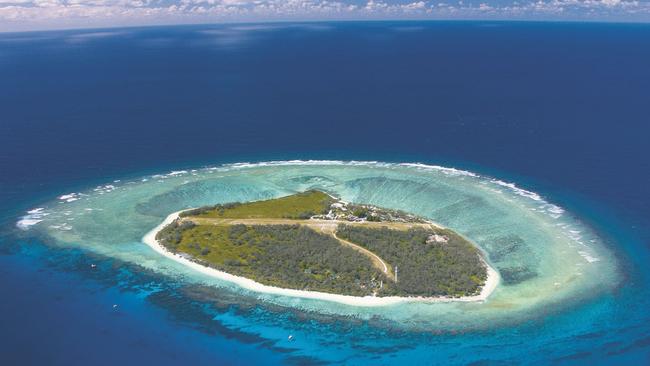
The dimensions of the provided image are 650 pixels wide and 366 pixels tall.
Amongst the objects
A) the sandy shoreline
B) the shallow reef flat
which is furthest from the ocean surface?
the sandy shoreline

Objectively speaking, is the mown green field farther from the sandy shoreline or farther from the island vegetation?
the sandy shoreline

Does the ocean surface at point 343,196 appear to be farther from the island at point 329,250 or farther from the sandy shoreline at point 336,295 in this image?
the island at point 329,250

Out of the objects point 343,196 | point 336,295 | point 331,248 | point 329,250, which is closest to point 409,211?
point 343,196

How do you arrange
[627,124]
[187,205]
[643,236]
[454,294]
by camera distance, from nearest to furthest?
[454,294], [643,236], [187,205], [627,124]

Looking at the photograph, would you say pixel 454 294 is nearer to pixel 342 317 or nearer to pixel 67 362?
pixel 342 317

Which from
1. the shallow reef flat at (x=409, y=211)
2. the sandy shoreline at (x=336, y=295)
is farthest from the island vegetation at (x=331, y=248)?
the shallow reef flat at (x=409, y=211)

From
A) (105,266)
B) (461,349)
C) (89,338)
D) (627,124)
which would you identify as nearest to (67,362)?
(89,338)

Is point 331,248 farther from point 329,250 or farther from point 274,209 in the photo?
point 274,209

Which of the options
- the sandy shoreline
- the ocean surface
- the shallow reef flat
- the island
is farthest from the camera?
the island
